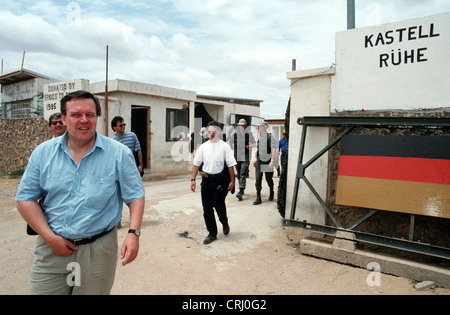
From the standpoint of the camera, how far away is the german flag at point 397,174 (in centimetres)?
361

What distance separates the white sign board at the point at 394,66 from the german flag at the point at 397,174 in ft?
1.95

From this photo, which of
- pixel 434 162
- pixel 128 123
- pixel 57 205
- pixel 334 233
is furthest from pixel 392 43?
pixel 128 123

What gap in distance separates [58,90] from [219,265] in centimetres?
839

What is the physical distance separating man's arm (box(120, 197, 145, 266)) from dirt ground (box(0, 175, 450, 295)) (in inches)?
59.0

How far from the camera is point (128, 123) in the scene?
11.2 meters

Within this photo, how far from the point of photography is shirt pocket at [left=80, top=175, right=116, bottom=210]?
6.56ft

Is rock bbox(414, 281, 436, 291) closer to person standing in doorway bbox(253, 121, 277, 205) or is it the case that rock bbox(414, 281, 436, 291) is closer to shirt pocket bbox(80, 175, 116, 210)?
shirt pocket bbox(80, 175, 116, 210)

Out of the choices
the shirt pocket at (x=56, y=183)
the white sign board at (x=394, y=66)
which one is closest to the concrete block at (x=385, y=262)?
the white sign board at (x=394, y=66)

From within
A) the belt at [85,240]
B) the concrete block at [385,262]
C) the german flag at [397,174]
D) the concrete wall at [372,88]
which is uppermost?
the concrete wall at [372,88]

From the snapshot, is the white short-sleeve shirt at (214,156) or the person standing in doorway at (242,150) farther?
the person standing in doorway at (242,150)

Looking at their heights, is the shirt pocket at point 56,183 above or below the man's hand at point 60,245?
above

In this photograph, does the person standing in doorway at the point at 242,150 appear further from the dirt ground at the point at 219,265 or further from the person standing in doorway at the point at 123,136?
the person standing in doorway at the point at 123,136

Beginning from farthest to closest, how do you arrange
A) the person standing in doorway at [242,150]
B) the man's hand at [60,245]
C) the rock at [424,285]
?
1. the person standing in doorway at [242,150]
2. the rock at [424,285]
3. the man's hand at [60,245]
